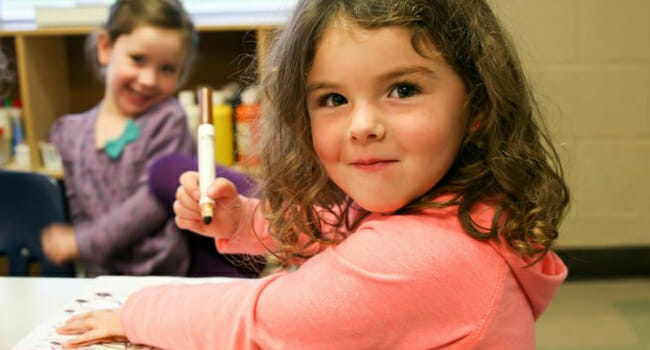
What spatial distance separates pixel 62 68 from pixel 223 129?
68 centimetres

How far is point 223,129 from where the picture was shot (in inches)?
73.9

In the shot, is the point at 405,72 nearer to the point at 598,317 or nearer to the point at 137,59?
the point at 137,59

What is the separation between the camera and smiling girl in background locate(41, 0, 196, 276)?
1.34 m

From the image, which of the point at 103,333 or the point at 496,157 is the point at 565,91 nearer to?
the point at 496,157

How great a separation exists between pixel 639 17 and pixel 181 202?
1664 mm

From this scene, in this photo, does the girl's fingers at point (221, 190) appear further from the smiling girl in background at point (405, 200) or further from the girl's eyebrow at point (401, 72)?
the girl's eyebrow at point (401, 72)

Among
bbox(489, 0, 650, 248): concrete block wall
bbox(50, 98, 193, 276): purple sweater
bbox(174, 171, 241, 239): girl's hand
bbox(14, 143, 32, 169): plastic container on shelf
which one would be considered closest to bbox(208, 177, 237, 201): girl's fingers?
bbox(174, 171, 241, 239): girl's hand

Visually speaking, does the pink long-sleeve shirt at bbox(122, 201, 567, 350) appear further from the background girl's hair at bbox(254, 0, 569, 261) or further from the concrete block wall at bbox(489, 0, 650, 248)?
the concrete block wall at bbox(489, 0, 650, 248)

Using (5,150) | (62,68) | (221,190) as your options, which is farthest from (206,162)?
(62,68)

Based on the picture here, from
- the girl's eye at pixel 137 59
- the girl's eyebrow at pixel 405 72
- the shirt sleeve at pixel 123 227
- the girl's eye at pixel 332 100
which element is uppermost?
the girl's eyebrow at pixel 405 72

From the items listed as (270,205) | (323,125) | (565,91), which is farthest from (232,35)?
(323,125)

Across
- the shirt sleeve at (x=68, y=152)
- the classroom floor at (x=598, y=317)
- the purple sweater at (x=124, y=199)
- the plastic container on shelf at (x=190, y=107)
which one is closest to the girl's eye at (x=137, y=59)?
the purple sweater at (x=124, y=199)

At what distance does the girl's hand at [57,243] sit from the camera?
1.18 m

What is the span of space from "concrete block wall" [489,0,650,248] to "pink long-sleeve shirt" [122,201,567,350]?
138 centimetres
